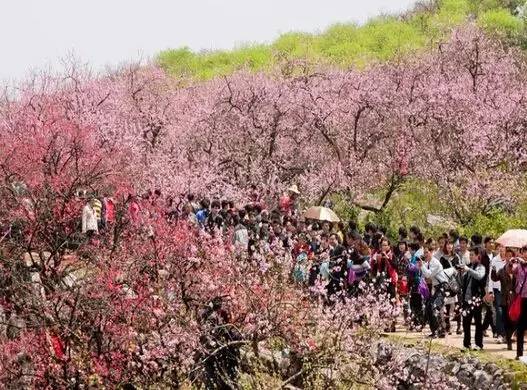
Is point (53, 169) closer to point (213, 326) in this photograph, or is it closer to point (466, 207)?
point (213, 326)

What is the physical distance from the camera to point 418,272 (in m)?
15.7

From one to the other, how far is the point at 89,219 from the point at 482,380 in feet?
31.8

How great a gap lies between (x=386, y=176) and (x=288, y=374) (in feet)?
59.3

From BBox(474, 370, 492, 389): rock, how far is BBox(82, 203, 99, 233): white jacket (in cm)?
905

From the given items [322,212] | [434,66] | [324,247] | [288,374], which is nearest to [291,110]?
[434,66]

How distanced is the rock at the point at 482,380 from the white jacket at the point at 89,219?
9048 millimetres

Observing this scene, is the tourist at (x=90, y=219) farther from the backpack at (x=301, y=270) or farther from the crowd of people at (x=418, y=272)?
the backpack at (x=301, y=270)

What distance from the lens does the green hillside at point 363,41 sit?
166 feet

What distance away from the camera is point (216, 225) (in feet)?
65.8

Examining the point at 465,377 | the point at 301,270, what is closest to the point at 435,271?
the point at 465,377

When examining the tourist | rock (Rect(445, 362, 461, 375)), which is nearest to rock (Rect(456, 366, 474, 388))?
rock (Rect(445, 362, 461, 375))

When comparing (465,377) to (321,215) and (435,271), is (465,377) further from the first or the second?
(321,215)

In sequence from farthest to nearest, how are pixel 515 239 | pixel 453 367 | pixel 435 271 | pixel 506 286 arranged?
pixel 515 239, pixel 435 271, pixel 453 367, pixel 506 286

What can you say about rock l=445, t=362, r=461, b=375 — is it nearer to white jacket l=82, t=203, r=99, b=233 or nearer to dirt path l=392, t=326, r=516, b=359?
dirt path l=392, t=326, r=516, b=359
